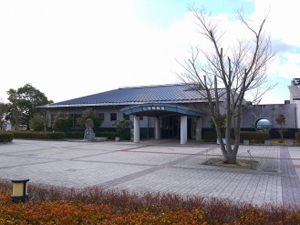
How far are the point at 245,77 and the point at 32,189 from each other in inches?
354

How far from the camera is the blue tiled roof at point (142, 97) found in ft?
94.7

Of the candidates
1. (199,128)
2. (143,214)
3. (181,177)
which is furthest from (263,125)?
(143,214)

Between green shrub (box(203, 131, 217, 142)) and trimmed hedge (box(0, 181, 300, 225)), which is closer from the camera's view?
trimmed hedge (box(0, 181, 300, 225))

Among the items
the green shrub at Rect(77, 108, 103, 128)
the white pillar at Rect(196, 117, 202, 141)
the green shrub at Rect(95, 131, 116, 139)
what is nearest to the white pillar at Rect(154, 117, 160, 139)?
the white pillar at Rect(196, 117, 202, 141)

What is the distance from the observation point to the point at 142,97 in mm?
32281

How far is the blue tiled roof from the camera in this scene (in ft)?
94.7

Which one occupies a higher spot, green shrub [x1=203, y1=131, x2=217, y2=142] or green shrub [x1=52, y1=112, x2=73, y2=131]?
green shrub [x1=52, y1=112, x2=73, y2=131]

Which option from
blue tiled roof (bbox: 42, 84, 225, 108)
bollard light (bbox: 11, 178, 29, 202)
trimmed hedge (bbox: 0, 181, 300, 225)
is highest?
blue tiled roof (bbox: 42, 84, 225, 108)

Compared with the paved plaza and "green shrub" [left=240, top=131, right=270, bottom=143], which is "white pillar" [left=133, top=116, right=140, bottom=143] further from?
the paved plaza

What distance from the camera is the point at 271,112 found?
27844 millimetres

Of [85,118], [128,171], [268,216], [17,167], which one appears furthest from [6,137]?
[268,216]

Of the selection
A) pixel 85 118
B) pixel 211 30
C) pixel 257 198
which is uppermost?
pixel 211 30

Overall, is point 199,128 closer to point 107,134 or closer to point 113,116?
point 107,134

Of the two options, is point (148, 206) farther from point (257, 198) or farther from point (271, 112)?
point (271, 112)
